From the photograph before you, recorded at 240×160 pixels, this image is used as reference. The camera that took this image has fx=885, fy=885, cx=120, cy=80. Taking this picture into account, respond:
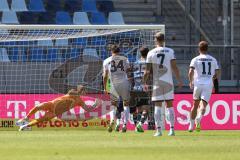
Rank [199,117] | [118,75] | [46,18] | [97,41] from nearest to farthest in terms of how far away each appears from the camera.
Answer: [199,117] → [118,75] → [97,41] → [46,18]

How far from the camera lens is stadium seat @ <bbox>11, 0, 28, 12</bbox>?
31562 millimetres

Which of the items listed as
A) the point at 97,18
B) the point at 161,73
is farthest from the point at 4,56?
the point at 97,18

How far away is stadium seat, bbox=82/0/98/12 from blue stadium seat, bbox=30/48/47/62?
29.8 feet

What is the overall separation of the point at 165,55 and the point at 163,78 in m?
0.46

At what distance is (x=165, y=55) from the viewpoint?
55.1 ft

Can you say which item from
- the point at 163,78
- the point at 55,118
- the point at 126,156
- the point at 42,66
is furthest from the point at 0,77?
the point at 126,156

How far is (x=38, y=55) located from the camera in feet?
76.9

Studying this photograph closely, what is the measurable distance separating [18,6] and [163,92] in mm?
15792

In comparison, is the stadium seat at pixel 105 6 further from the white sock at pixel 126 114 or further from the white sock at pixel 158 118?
the white sock at pixel 158 118

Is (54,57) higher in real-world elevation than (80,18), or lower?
lower

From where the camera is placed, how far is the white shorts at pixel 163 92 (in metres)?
16.7

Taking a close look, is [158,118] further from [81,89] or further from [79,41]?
[79,41]

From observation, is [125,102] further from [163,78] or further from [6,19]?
[6,19]

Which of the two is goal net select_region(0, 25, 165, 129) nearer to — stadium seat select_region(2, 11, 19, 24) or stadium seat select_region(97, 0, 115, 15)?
stadium seat select_region(2, 11, 19, 24)
